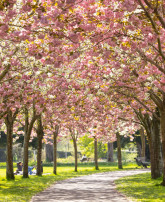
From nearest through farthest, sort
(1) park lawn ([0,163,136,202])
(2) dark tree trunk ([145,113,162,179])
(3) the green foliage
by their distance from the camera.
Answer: (1) park lawn ([0,163,136,202]), (2) dark tree trunk ([145,113,162,179]), (3) the green foliage

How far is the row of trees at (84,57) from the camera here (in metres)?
9.19

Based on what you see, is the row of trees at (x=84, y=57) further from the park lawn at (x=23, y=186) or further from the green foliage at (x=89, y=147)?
the green foliage at (x=89, y=147)

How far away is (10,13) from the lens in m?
8.28

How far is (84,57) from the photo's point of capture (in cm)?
1476

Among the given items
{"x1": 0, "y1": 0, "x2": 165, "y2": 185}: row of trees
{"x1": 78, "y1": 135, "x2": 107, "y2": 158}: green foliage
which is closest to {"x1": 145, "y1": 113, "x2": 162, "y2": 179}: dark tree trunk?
{"x1": 0, "y1": 0, "x2": 165, "y2": 185}: row of trees

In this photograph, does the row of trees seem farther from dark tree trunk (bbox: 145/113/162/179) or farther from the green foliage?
the green foliage

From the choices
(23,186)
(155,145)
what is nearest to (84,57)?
(23,186)

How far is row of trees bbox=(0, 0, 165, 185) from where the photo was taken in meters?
9.19

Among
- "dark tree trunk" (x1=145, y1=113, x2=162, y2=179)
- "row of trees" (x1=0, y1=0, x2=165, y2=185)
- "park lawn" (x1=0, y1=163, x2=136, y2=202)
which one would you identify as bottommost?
"park lawn" (x1=0, y1=163, x2=136, y2=202)

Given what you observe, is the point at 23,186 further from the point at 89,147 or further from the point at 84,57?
the point at 89,147

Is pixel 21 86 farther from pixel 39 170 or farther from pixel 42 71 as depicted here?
pixel 39 170

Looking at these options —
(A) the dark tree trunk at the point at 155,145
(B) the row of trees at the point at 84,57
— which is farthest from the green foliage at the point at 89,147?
(A) the dark tree trunk at the point at 155,145

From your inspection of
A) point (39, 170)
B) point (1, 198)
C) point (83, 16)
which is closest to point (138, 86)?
point (83, 16)

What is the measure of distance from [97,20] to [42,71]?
14.1ft
